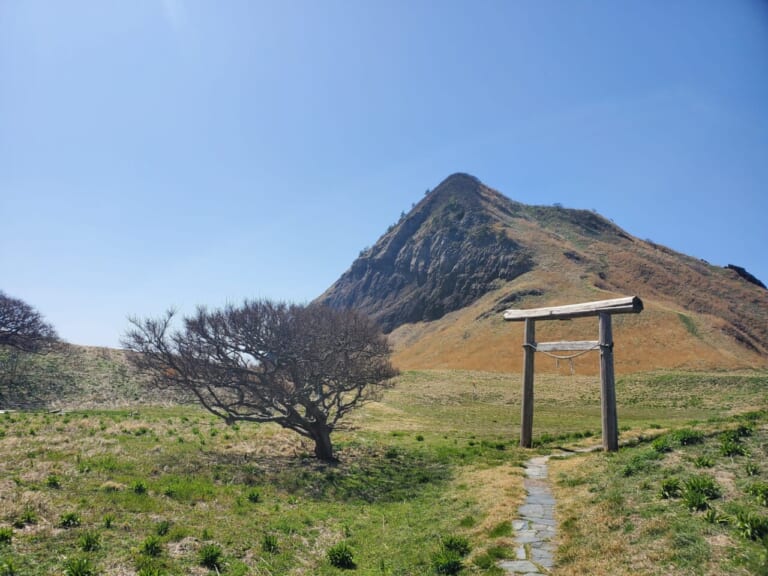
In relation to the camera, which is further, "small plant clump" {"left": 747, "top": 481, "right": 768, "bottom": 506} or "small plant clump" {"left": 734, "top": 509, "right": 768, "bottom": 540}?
"small plant clump" {"left": 747, "top": 481, "right": 768, "bottom": 506}

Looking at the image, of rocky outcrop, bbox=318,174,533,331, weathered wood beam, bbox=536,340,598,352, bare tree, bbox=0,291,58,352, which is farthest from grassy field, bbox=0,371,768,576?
rocky outcrop, bbox=318,174,533,331

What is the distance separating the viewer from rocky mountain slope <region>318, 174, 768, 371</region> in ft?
224

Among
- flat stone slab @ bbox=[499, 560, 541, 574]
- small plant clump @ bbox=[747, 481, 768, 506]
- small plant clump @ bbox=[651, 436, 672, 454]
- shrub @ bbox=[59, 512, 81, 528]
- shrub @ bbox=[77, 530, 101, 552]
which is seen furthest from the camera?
small plant clump @ bbox=[651, 436, 672, 454]

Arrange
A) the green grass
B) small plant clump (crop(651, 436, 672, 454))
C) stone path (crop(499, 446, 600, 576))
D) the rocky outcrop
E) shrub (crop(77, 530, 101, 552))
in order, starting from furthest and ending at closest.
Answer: the rocky outcrop → small plant clump (crop(651, 436, 672, 454)) → shrub (crop(77, 530, 101, 552)) → stone path (crop(499, 446, 600, 576)) → the green grass

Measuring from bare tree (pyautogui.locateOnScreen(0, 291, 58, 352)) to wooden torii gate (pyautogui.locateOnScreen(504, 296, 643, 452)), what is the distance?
40101 millimetres

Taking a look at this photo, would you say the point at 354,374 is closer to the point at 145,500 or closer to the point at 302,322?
the point at 302,322

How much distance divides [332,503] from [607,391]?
887cm

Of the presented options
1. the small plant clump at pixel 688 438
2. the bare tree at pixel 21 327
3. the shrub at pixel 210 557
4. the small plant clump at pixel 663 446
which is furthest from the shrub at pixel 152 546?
the bare tree at pixel 21 327

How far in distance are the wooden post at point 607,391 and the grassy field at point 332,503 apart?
2.99 ft

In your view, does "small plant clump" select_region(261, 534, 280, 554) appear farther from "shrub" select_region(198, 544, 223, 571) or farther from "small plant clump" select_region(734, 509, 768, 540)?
"small plant clump" select_region(734, 509, 768, 540)

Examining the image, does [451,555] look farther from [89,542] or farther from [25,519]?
[25,519]

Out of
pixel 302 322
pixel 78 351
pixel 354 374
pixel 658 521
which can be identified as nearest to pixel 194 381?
pixel 302 322

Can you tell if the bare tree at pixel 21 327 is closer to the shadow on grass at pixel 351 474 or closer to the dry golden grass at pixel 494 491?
the shadow on grass at pixel 351 474

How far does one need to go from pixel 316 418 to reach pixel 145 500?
689 cm
